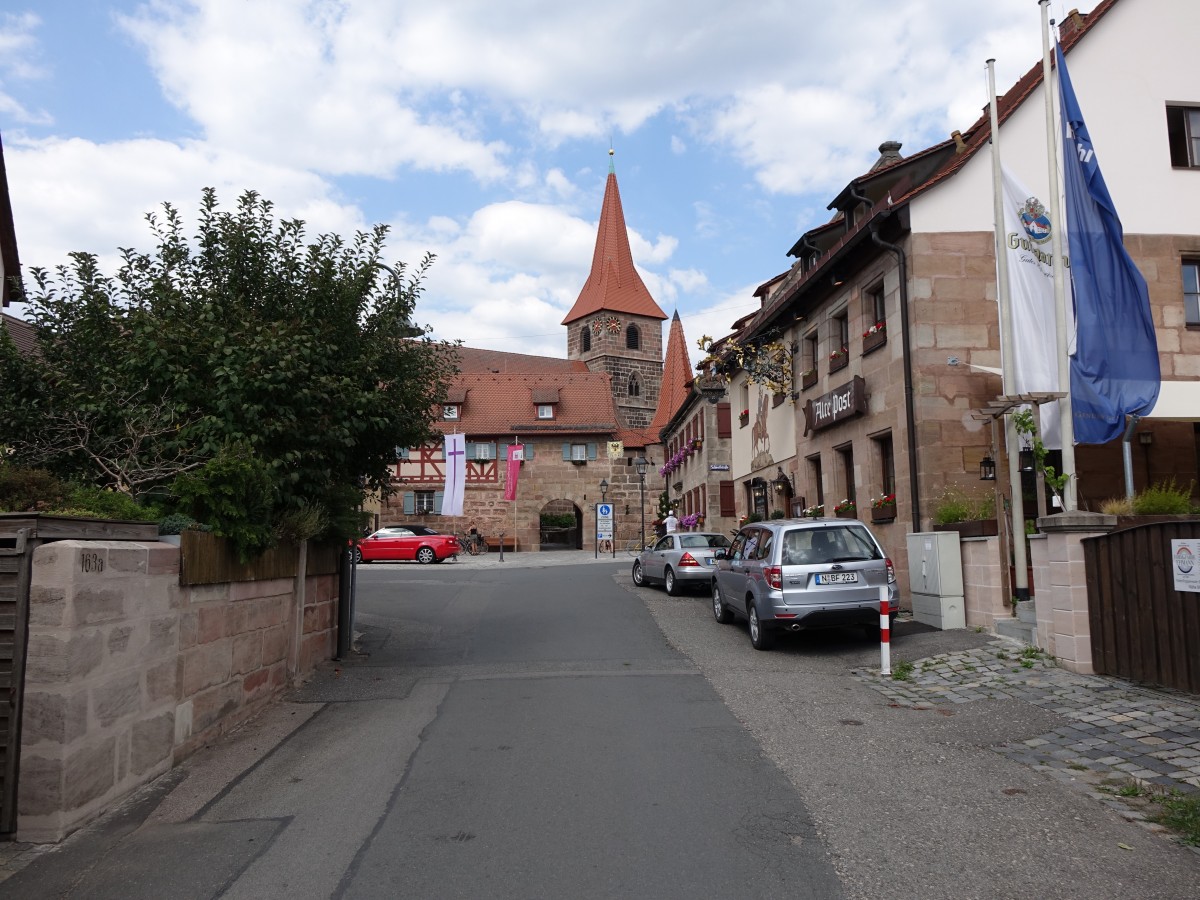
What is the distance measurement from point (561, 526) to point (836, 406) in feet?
138

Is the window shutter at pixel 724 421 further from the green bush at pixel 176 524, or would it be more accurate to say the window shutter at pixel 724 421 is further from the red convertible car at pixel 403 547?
the green bush at pixel 176 524

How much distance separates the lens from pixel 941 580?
41.4 feet

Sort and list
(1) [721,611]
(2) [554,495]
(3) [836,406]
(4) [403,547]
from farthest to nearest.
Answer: (2) [554,495]
(4) [403,547]
(3) [836,406]
(1) [721,611]

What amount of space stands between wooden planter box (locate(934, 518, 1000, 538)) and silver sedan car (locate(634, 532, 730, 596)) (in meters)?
6.71

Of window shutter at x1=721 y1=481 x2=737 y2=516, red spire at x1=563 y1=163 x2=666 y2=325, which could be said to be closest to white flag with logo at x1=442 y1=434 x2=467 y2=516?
window shutter at x1=721 y1=481 x2=737 y2=516

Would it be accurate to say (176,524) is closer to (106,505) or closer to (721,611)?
(106,505)

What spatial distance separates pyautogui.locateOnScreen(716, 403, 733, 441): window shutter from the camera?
28859mm

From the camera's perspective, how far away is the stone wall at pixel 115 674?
5395 mm

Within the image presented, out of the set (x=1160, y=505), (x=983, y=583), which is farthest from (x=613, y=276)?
(x=1160, y=505)

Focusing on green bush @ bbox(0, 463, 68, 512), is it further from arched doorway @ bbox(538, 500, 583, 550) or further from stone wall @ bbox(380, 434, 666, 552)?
arched doorway @ bbox(538, 500, 583, 550)

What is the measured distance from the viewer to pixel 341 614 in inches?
484

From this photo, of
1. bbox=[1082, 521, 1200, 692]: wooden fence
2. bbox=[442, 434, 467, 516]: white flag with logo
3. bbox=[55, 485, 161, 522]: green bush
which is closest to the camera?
bbox=[55, 485, 161, 522]: green bush

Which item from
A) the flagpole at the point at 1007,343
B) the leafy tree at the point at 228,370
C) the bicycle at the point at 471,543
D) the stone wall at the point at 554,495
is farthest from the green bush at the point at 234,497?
the stone wall at the point at 554,495

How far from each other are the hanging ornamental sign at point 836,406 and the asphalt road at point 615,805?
6.83 metres
